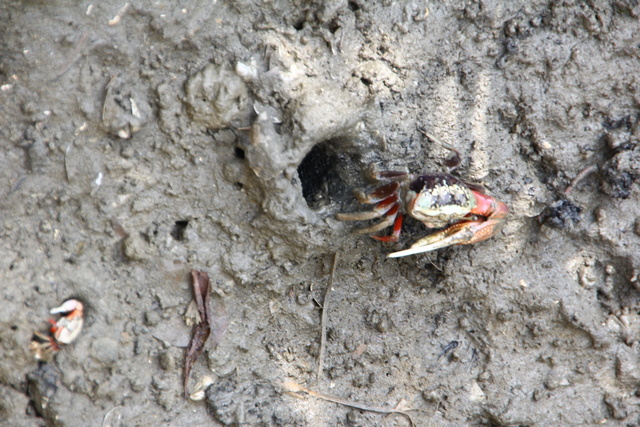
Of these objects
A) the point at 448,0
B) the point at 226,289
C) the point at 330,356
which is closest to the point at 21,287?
the point at 226,289

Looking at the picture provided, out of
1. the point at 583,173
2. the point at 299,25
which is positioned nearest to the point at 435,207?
the point at 583,173

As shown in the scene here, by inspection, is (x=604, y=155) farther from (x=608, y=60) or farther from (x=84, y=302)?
(x=84, y=302)

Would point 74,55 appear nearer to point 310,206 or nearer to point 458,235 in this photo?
point 310,206

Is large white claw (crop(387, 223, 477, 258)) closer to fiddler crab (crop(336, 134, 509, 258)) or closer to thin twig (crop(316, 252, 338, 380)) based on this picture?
fiddler crab (crop(336, 134, 509, 258))

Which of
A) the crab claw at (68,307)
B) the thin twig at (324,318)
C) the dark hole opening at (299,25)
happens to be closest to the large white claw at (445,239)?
the thin twig at (324,318)

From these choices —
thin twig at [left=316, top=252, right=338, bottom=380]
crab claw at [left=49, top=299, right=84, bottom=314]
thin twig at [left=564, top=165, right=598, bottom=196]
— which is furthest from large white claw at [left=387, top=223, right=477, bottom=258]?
crab claw at [left=49, top=299, right=84, bottom=314]

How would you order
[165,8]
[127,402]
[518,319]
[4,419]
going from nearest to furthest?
[165,8] → [4,419] → [127,402] → [518,319]

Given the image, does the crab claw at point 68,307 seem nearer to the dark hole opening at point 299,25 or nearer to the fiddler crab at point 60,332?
the fiddler crab at point 60,332
